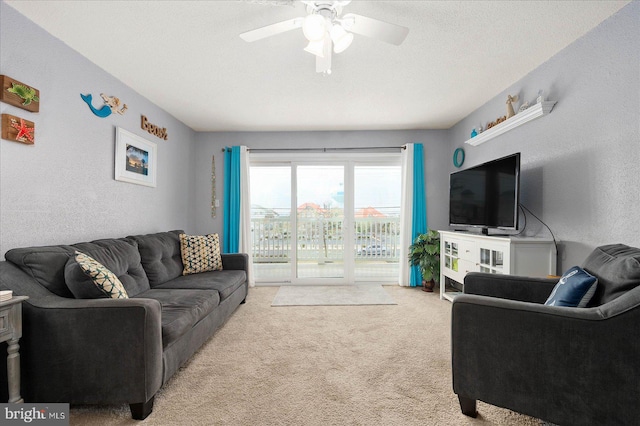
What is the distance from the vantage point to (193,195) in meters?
4.89

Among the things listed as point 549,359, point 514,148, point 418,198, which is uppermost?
point 514,148

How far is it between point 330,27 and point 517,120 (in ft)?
6.99

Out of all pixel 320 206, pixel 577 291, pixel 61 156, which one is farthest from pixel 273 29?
pixel 320 206

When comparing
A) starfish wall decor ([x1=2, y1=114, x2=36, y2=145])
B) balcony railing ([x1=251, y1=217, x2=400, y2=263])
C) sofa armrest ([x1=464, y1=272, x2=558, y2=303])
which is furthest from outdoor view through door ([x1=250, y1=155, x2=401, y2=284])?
starfish wall decor ([x1=2, y1=114, x2=36, y2=145])

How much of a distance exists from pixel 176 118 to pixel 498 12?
3825 millimetres

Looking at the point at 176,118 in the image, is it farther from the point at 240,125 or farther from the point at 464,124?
the point at 464,124

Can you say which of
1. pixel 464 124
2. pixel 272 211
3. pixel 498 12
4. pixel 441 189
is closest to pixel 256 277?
pixel 272 211

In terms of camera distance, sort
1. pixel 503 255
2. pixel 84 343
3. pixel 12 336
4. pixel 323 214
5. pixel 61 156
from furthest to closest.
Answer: pixel 323 214 < pixel 503 255 < pixel 61 156 < pixel 84 343 < pixel 12 336

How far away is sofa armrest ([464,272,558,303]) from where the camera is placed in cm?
203

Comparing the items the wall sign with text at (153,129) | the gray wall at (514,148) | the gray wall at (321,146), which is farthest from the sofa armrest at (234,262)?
the wall sign with text at (153,129)

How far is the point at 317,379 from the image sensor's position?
206 cm

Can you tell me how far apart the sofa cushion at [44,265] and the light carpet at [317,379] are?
0.70 m

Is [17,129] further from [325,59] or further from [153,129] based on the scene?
[325,59]

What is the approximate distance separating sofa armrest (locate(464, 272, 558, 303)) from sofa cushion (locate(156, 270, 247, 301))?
210 cm
